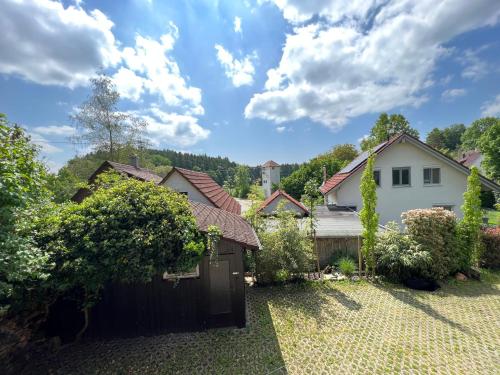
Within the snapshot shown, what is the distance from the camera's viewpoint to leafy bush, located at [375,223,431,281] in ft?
30.2

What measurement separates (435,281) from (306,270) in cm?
514

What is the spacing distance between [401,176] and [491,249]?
22.0 feet

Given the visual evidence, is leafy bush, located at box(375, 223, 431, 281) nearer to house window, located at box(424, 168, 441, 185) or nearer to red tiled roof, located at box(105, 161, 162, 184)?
house window, located at box(424, 168, 441, 185)

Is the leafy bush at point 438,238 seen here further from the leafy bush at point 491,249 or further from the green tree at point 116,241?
the green tree at point 116,241

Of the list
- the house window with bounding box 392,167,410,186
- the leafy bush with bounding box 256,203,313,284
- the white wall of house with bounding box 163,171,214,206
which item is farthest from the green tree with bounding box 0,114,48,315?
the house window with bounding box 392,167,410,186

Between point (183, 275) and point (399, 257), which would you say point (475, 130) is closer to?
point (399, 257)

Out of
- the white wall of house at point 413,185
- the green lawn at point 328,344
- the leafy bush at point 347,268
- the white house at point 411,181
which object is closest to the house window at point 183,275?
the green lawn at point 328,344

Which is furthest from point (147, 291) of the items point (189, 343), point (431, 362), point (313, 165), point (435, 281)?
point (313, 165)

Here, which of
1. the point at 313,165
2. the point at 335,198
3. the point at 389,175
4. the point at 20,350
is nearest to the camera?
the point at 20,350

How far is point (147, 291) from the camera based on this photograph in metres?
6.54

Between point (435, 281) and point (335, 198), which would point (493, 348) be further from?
point (335, 198)

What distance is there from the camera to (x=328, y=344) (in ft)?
19.3

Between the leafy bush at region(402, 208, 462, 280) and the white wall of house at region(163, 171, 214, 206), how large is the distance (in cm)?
1040

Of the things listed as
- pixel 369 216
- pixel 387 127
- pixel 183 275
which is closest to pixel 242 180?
pixel 387 127
